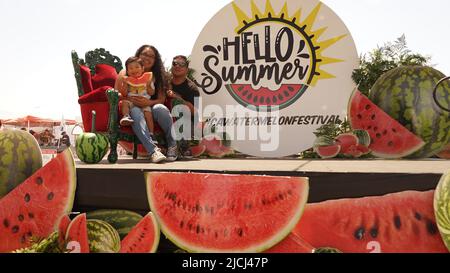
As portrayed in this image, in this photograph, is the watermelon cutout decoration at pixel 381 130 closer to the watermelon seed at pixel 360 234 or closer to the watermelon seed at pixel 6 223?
the watermelon seed at pixel 360 234

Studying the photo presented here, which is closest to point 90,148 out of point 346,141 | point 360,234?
point 360,234

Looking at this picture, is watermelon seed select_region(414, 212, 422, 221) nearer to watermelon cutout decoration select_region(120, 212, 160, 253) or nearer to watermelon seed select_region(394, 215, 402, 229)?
watermelon seed select_region(394, 215, 402, 229)

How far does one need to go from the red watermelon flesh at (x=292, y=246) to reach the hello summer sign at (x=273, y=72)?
6.97 feet

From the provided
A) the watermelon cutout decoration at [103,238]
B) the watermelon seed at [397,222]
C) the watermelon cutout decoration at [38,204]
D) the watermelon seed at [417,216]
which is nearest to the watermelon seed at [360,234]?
the watermelon seed at [397,222]

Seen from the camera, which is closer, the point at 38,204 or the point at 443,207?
the point at 443,207

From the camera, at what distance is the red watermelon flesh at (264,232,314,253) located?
2.31 meters

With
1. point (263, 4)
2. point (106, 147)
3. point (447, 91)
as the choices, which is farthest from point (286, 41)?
point (106, 147)

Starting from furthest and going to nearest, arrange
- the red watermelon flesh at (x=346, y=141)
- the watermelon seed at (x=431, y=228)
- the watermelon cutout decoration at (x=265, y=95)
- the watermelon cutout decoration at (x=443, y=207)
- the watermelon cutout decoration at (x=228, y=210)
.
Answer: the watermelon cutout decoration at (x=265, y=95) → the red watermelon flesh at (x=346, y=141) → the watermelon cutout decoration at (x=228, y=210) → the watermelon seed at (x=431, y=228) → the watermelon cutout decoration at (x=443, y=207)

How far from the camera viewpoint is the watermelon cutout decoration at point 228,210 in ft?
7.70

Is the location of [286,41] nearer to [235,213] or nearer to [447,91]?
[447,91]

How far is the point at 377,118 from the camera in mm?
3910

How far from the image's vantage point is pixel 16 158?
121 inches

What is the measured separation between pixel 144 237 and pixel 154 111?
4.87ft

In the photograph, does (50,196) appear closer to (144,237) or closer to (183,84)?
(144,237)
